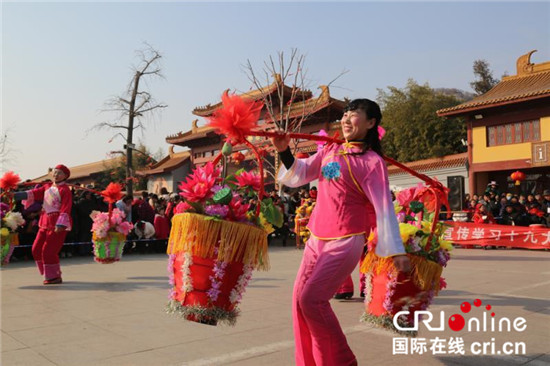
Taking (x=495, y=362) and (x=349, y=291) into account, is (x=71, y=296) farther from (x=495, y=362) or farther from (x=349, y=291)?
(x=495, y=362)

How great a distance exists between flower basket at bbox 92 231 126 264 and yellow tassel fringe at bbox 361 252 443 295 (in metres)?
4.50

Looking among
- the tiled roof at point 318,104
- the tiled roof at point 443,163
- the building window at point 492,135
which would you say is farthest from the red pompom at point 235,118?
the tiled roof at point 318,104

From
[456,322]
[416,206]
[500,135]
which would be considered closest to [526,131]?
[500,135]

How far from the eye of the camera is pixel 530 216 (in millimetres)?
13672

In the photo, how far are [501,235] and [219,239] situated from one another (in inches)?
431

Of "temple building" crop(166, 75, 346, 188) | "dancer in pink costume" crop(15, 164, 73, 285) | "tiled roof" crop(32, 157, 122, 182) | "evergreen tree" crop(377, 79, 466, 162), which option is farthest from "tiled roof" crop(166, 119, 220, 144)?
"dancer in pink costume" crop(15, 164, 73, 285)

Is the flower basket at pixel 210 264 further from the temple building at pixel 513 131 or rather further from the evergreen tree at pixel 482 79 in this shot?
the evergreen tree at pixel 482 79

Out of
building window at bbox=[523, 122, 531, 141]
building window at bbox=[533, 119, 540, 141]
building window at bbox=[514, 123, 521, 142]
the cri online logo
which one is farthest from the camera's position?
building window at bbox=[514, 123, 521, 142]

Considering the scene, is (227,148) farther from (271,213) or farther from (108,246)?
(108,246)

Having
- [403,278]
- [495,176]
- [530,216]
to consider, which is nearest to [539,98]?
[495,176]

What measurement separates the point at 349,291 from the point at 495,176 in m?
16.8

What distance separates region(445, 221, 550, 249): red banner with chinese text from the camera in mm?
11586

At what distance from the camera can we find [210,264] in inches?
122

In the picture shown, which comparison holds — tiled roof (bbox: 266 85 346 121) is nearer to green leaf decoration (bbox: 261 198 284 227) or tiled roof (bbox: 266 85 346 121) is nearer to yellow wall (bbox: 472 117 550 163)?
yellow wall (bbox: 472 117 550 163)
